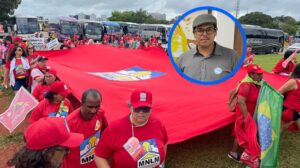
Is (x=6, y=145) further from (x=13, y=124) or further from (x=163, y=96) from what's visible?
(x=163, y=96)

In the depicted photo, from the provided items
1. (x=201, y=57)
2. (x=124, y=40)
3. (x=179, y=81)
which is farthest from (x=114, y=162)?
(x=124, y=40)

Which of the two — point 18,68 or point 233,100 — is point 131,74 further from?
point 233,100

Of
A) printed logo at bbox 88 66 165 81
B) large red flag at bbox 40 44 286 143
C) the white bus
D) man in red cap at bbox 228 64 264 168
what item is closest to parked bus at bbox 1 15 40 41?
the white bus

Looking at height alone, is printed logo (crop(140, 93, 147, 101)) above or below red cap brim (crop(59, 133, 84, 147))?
above

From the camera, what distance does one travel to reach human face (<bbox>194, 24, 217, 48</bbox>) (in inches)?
45.3

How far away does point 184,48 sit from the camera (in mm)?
1160

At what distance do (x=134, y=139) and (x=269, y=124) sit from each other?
1.92m

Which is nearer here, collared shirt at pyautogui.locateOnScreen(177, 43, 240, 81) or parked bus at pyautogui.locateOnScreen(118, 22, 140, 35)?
collared shirt at pyautogui.locateOnScreen(177, 43, 240, 81)

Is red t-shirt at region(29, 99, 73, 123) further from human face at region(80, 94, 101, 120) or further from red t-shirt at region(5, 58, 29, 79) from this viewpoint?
red t-shirt at region(5, 58, 29, 79)

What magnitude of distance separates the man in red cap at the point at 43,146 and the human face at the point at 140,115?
761 millimetres

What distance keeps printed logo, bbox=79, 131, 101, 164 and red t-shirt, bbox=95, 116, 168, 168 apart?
546 mm

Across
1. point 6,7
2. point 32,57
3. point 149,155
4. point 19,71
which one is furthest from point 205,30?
point 6,7

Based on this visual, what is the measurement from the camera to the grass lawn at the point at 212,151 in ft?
14.9

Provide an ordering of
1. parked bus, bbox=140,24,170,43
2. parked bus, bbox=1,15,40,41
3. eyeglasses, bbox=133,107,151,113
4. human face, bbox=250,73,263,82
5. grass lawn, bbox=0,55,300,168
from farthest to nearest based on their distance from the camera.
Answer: parked bus, bbox=140,24,170,43 < parked bus, bbox=1,15,40,41 < grass lawn, bbox=0,55,300,168 < human face, bbox=250,73,263,82 < eyeglasses, bbox=133,107,151,113
